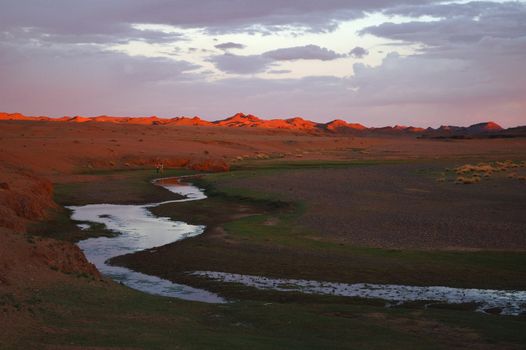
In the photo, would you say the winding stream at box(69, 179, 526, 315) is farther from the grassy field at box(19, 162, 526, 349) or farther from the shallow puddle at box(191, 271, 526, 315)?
the grassy field at box(19, 162, 526, 349)

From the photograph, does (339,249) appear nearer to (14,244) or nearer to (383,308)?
(383,308)

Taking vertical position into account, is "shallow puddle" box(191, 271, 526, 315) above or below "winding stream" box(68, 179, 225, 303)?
above

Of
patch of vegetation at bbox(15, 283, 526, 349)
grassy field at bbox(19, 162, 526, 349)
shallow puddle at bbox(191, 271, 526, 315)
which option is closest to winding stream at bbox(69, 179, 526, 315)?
shallow puddle at bbox(191, 271, 526, 315)

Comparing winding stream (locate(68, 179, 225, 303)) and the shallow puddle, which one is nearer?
the shallow puddle

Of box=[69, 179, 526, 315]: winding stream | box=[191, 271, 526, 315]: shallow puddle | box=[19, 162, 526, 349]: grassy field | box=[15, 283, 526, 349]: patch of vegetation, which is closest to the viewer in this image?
box=[15, 283, 526, 349]: patch of vegetation

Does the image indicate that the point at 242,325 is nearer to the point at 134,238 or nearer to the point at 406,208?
the point at 134,238

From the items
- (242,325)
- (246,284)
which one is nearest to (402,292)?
(246,284)

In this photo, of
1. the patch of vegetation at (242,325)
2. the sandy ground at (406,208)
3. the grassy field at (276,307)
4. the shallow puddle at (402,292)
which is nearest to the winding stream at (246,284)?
the shallow puddle at (402,292)

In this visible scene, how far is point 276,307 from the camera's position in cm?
1719

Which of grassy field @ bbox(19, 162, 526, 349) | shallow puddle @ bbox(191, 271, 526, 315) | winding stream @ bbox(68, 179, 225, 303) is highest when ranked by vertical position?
grassy field @ bbox(19, 162, 526, 349)

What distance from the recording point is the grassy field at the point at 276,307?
13555mm

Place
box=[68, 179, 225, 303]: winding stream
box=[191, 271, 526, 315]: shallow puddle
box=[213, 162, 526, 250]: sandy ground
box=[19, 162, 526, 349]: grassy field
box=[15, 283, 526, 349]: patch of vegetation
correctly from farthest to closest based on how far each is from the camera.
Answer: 1. box=[213, 162, 526, 250]: sandy ground
2. box=[68, 179, 225, 303]: winding stream
3. box=[191, 271, 526, 315]: shallow puddle
4. box=[19, 162, 526, 349]: grassy field
5. box=[15, 283, 526, 349]: patch of vegetation

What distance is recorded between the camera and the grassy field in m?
13.6

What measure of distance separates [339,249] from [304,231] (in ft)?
14.9
